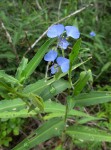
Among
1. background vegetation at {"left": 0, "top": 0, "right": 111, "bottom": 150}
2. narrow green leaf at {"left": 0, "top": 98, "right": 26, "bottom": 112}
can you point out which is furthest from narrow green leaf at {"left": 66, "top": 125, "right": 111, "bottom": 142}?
background vegetation at {"left": 0, "top": 0, "right": 111, "bottom": 150}

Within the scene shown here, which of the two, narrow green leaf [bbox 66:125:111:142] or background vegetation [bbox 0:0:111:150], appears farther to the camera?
background vegetation [bbox 0:0:111:150]

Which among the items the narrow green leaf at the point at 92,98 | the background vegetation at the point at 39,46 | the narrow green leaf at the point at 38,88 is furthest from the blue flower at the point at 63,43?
the background vegetation at the point at 39,46

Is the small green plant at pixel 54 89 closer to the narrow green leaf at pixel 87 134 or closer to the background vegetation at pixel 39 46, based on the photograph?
the narrow green leaf at pixel 87 134

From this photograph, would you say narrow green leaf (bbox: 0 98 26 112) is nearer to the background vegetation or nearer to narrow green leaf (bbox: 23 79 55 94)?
narrow green leaf (bbox: 23 79 55 94)

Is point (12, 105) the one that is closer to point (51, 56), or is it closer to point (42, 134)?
point (42, 134)

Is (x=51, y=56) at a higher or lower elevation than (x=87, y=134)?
higher

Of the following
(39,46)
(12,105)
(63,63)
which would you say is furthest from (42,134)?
(39,46)
